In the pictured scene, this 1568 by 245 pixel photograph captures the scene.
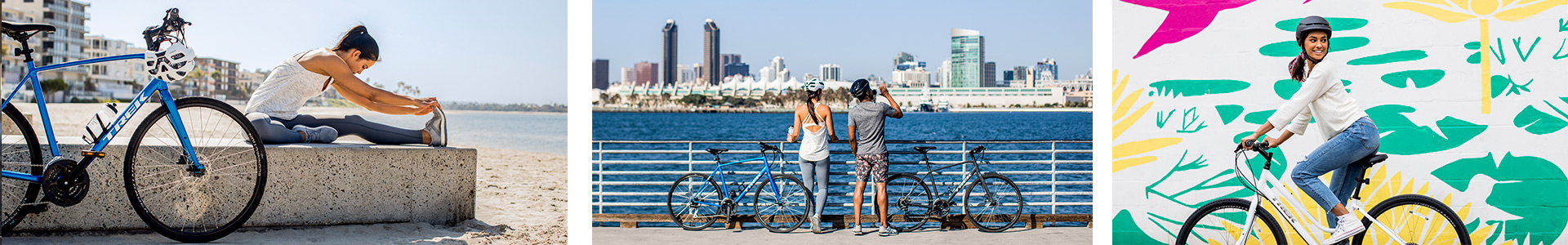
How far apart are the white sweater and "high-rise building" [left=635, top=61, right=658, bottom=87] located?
61949mm

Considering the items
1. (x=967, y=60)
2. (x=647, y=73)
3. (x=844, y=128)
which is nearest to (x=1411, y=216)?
(x=844, y=128)

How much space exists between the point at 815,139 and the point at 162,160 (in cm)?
304

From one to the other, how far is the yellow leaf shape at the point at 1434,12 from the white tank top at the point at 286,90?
15.3 ft

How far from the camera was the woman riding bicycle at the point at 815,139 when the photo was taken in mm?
5254

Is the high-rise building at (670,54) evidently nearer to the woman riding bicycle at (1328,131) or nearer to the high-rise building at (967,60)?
the high-rise building at (967,60)

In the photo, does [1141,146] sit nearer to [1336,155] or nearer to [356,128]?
[1336,155]

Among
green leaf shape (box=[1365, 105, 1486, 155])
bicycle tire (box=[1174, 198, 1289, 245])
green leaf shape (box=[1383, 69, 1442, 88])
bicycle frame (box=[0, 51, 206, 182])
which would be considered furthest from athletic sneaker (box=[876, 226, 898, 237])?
bicycle frame (box=[0, 51, 206, 182])

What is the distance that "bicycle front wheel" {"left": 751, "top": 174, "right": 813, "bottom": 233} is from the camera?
5.45m

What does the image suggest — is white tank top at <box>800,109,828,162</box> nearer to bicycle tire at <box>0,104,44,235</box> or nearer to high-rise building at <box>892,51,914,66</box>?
bicycle tire at <box>0,104,44,235</box>

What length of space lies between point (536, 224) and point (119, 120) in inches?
78.2

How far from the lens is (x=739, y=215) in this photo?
5.61 meters

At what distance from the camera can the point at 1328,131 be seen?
12.5ft

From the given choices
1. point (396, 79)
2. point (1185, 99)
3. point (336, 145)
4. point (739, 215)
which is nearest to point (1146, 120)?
point (1185, 99)

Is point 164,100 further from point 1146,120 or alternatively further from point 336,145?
point 1146,120
